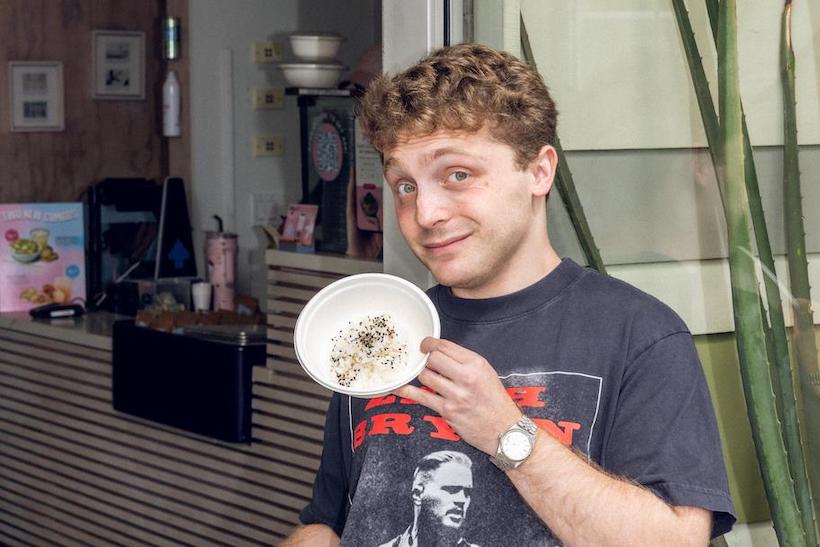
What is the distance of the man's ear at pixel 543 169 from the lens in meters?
1.46

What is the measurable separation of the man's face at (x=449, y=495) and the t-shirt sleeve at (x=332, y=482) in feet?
0.72

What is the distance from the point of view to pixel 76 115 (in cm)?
512

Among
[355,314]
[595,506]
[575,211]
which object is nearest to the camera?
[595,506]

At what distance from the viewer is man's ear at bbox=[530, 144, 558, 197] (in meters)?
1.46

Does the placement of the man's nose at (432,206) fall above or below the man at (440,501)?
above

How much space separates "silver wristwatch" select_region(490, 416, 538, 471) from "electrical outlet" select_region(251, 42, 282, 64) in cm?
381

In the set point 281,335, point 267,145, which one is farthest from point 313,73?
point 267,145

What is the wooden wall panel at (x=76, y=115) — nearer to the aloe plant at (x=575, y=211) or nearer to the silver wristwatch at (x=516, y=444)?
the aloe plant at (x=575, y=211)

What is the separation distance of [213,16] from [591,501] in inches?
154

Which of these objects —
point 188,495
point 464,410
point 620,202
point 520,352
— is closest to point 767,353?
point 620,202

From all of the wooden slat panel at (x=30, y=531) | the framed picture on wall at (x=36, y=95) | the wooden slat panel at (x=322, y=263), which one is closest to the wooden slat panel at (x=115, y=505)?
the wooden slat panel at (x=30, y=531)

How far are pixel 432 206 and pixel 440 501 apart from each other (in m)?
0.34

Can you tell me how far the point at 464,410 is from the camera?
133 cm

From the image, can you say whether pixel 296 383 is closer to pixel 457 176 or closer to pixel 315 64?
pixel 315 64
